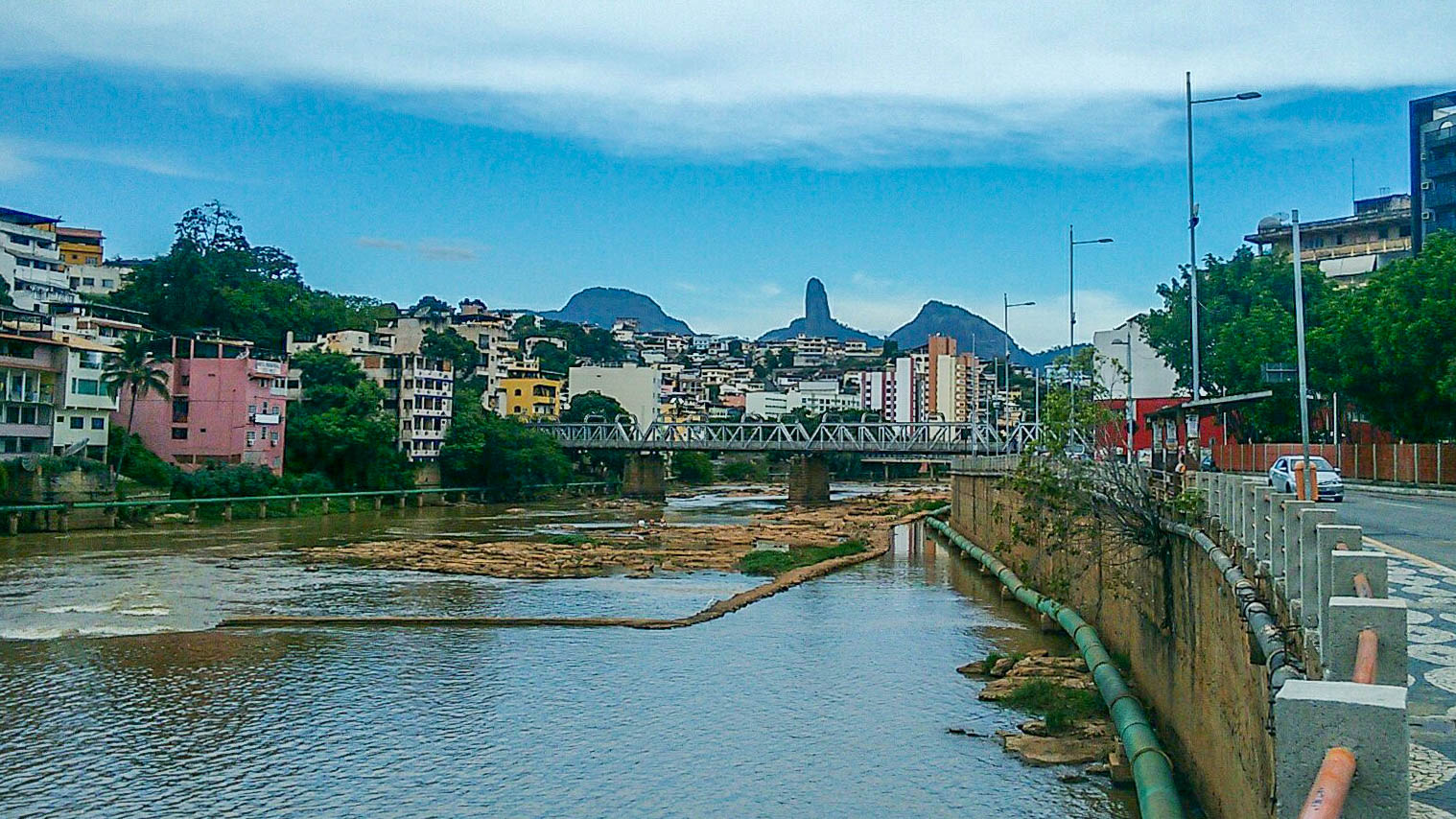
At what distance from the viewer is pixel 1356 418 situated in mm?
63750

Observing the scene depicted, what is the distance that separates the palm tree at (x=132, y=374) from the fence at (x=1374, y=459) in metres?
56.6

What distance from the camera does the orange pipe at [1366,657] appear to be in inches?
209

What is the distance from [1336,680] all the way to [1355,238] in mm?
101326

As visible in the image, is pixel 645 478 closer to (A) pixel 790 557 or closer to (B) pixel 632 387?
(B) pixel 632 387

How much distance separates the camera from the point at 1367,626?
6480mm

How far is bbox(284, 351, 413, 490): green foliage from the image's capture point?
8444 cm

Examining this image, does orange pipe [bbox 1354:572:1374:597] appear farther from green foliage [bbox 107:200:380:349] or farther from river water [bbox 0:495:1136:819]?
green foliage [bbox 107:200:380:349]

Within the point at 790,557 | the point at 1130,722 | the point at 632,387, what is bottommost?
the point at 1130,722

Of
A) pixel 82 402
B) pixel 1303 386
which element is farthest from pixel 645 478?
pixel 1303 386

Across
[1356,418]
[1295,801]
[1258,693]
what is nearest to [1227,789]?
[1258,693]

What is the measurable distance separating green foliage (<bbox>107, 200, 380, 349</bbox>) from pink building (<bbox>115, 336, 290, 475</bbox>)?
18.9 metres

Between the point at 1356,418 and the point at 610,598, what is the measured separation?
41.9m

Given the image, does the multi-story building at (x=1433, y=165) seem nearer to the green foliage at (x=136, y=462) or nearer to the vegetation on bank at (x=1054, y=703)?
the vegetation on bank at (x=1054, y=703)

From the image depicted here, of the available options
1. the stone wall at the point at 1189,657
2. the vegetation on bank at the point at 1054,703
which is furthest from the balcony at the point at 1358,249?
the vegetation on bank at the point at 1054,703
